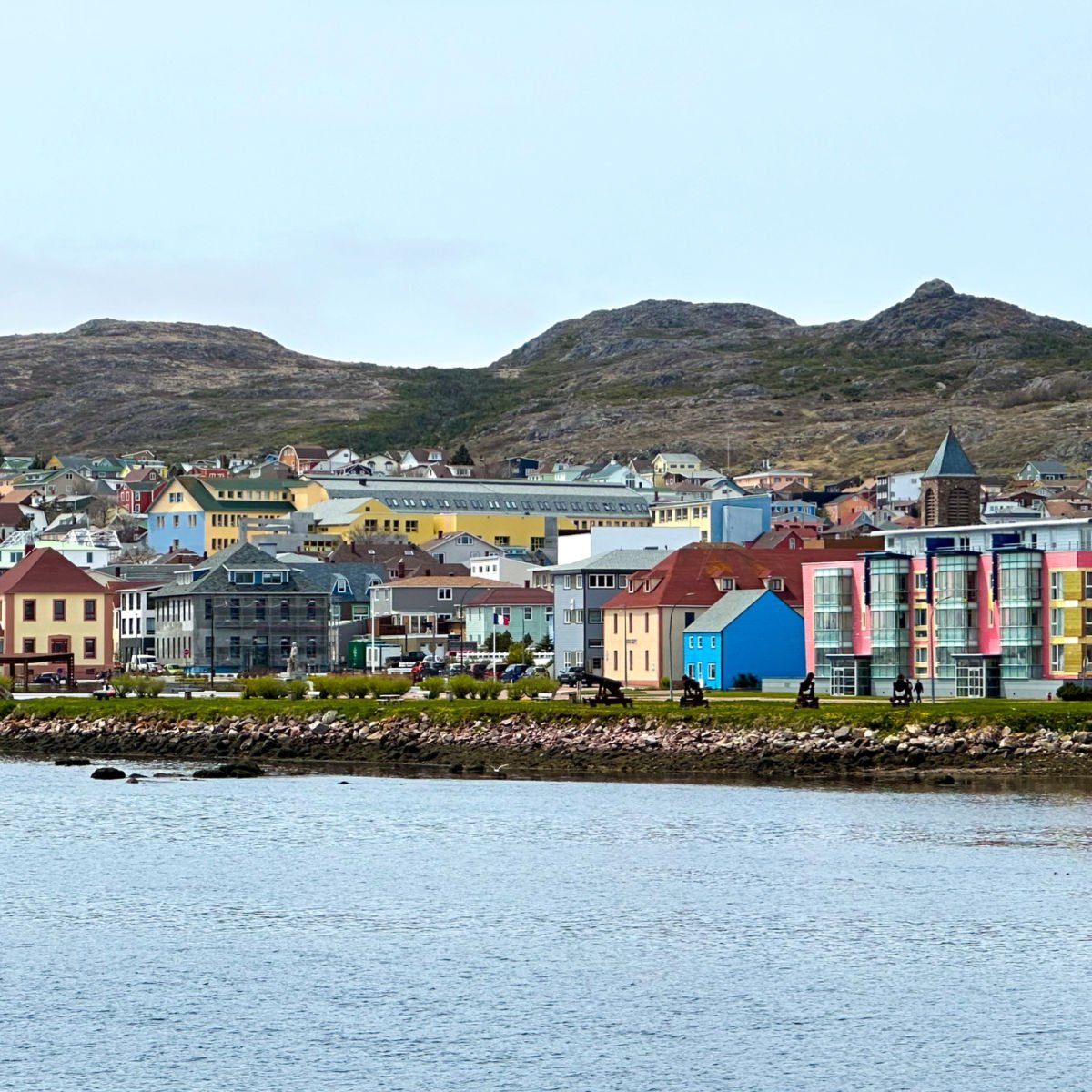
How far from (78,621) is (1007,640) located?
Result: 6611 centimetres

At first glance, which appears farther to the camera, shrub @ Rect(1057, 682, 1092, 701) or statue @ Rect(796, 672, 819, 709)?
shrub @ Rect(1057, 682, 1092, 701)

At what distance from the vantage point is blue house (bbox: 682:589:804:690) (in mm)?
101188

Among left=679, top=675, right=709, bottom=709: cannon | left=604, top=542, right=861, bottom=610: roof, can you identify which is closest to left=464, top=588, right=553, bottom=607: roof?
left=604, top=542, right=861, bottom=610: roof

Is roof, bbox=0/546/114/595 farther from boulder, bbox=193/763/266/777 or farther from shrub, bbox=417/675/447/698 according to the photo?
boulder, bbox=193/763/266/777

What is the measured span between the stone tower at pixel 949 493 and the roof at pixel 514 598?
3675cm

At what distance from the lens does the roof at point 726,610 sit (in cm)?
10144

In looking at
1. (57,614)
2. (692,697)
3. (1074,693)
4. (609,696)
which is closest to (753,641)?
(609,696)

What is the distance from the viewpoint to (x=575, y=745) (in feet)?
255

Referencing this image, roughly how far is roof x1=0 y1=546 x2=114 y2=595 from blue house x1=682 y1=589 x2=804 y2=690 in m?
48.0

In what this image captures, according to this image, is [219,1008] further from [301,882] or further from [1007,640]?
[1007,640]

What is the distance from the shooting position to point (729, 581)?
4326 inches

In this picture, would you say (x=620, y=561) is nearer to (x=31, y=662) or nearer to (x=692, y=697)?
(x=31, y=662)

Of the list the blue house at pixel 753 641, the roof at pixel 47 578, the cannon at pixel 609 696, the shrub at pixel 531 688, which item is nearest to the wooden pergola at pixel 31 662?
the roof at pixel 47 578

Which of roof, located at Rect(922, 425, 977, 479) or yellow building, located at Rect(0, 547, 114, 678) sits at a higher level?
roof, located at Rect(922, 425, 977, 479)
